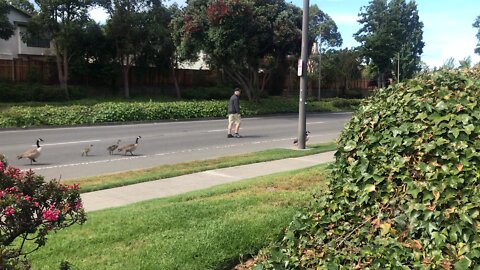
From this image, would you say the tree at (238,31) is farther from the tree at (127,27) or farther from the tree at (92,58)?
the tree at (92,58)

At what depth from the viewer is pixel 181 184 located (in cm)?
910

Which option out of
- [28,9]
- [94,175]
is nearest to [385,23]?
[28,9]

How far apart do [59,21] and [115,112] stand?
11.9 meters

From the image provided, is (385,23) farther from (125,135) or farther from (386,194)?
(386,194)

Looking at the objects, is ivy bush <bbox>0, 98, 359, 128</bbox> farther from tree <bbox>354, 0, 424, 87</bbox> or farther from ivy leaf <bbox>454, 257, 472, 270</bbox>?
tree <bbox>354, 0, 424, 87</bbox>

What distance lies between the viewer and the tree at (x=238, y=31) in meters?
29.8

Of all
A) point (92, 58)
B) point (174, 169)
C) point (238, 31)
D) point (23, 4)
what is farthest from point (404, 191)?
point (23, 4)

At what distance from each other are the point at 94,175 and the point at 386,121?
8233 millimetres

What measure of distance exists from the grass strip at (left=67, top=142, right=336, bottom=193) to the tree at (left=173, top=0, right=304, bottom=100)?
55.4ft

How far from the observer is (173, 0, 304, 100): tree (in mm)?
29781

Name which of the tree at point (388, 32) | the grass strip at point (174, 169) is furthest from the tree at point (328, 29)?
the grass strip at point (174, 169)

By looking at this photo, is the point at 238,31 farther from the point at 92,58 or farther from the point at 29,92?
the point at 92,58

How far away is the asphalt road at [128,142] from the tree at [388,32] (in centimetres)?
4062

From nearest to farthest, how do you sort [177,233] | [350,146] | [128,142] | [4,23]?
Answer: [350,146]
[177,233]
[128,142]
[4,23]
